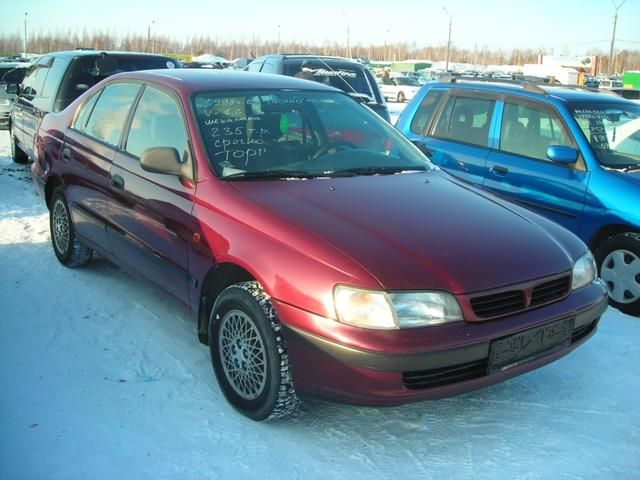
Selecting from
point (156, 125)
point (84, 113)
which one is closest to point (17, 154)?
point (84, 113)

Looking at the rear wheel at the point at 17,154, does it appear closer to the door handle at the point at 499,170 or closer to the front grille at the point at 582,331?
the door handle at the point at 499,170

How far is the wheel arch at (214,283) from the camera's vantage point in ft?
10.6

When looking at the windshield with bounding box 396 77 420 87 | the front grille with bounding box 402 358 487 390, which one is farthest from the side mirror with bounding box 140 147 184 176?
the windshield with bounding box 396 77 420 87

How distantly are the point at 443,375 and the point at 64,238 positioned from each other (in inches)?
144

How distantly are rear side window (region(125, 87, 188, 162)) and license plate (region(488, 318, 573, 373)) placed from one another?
1982 mm

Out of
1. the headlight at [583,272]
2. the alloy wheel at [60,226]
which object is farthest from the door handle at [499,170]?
the alloy wheel at [60,226]

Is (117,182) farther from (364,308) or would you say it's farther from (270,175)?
(364,308)

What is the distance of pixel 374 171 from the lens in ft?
12.7

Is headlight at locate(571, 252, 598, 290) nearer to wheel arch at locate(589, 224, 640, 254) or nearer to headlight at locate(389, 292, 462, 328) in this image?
headlight at locate(389, 292, 462, 328)

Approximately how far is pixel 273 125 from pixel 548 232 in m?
1.71

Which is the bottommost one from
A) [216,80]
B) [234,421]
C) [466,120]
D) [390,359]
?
[234,421]

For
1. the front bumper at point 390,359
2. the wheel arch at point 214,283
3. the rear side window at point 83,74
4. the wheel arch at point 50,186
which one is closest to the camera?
the front bumper at point 390,359

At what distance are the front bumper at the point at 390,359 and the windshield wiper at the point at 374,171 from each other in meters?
1.15

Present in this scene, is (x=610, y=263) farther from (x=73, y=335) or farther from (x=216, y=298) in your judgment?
(x=73, y=335)
